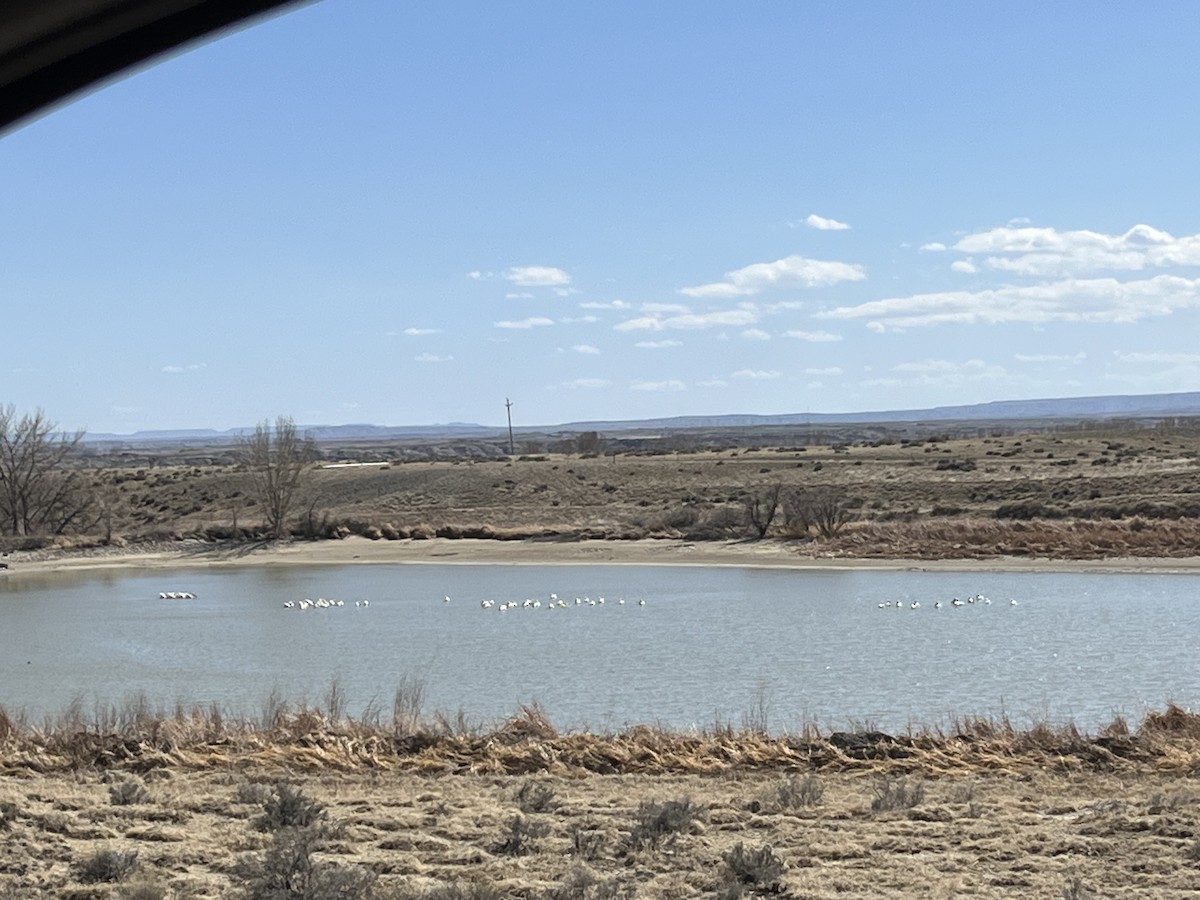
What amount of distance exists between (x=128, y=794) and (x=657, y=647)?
47.2 ft

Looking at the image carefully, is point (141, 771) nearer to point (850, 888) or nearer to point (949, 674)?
point (850, 888)

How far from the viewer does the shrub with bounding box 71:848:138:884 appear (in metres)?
7.66

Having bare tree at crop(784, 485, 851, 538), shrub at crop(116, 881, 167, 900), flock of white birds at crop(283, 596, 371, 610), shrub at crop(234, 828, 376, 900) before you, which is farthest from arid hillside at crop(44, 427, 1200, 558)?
shrub at crop(116, 881, 167, 900)

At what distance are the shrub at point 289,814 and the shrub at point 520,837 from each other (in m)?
1.24

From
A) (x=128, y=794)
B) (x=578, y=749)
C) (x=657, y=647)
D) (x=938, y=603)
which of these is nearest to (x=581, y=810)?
(x=578, y=749)

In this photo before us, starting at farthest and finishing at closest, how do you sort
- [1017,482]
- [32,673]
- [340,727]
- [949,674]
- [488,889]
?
[1017,482] → [32,673] → [949,674] → [340,727] → [488,889]

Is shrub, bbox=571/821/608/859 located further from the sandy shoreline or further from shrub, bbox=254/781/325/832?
the sandy shoreline

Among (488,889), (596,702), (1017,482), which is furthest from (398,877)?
(1017,482)

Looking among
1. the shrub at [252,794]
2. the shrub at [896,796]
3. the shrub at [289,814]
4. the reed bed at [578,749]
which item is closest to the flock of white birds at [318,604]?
the reed bed at [578,749]

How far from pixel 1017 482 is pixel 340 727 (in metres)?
39.7

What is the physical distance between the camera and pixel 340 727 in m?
12.9

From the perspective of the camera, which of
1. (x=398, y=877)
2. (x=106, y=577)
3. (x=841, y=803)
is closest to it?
(x=398, y=877)

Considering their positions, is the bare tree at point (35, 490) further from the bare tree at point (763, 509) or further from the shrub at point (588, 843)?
the shrub at point (588, 843)

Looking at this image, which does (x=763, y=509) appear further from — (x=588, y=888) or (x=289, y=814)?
(x=588, y=888)
